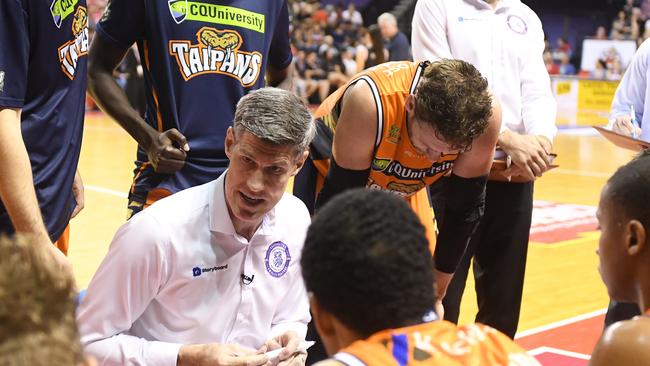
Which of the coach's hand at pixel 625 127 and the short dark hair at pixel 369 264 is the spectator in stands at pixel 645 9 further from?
the short dark hair at pixel 369 264

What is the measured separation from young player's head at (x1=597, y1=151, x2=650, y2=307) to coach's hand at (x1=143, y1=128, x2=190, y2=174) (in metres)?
1.45

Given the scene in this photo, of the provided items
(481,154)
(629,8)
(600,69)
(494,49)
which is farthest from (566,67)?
(481,154)

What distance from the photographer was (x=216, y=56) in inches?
133

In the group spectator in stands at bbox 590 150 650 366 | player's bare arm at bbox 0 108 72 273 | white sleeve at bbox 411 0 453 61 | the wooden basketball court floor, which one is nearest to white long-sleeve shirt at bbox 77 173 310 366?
player's bare arm at bbox 0 108 72 273

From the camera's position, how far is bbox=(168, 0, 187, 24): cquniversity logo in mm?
3342

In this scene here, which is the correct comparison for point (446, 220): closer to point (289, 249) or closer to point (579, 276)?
point (289, 249)

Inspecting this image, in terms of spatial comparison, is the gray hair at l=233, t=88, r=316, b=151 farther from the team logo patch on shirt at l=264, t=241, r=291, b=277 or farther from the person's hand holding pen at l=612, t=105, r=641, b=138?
the person's hand holding pen at l=612, t=105, r=641, b=138

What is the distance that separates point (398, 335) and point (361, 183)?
1.72 metres

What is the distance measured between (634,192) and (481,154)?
3.85 feet

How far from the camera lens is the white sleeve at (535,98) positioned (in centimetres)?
410

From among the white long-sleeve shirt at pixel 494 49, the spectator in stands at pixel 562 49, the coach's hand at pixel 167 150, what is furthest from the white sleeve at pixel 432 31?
the spectator in stands at pixel 562 49

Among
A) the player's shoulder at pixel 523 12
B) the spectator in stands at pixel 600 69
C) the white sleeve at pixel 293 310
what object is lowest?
the spectator in stands at pixel 600 69

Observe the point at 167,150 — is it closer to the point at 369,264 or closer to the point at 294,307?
the point at 294,307

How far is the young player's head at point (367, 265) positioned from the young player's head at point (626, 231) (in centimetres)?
76
